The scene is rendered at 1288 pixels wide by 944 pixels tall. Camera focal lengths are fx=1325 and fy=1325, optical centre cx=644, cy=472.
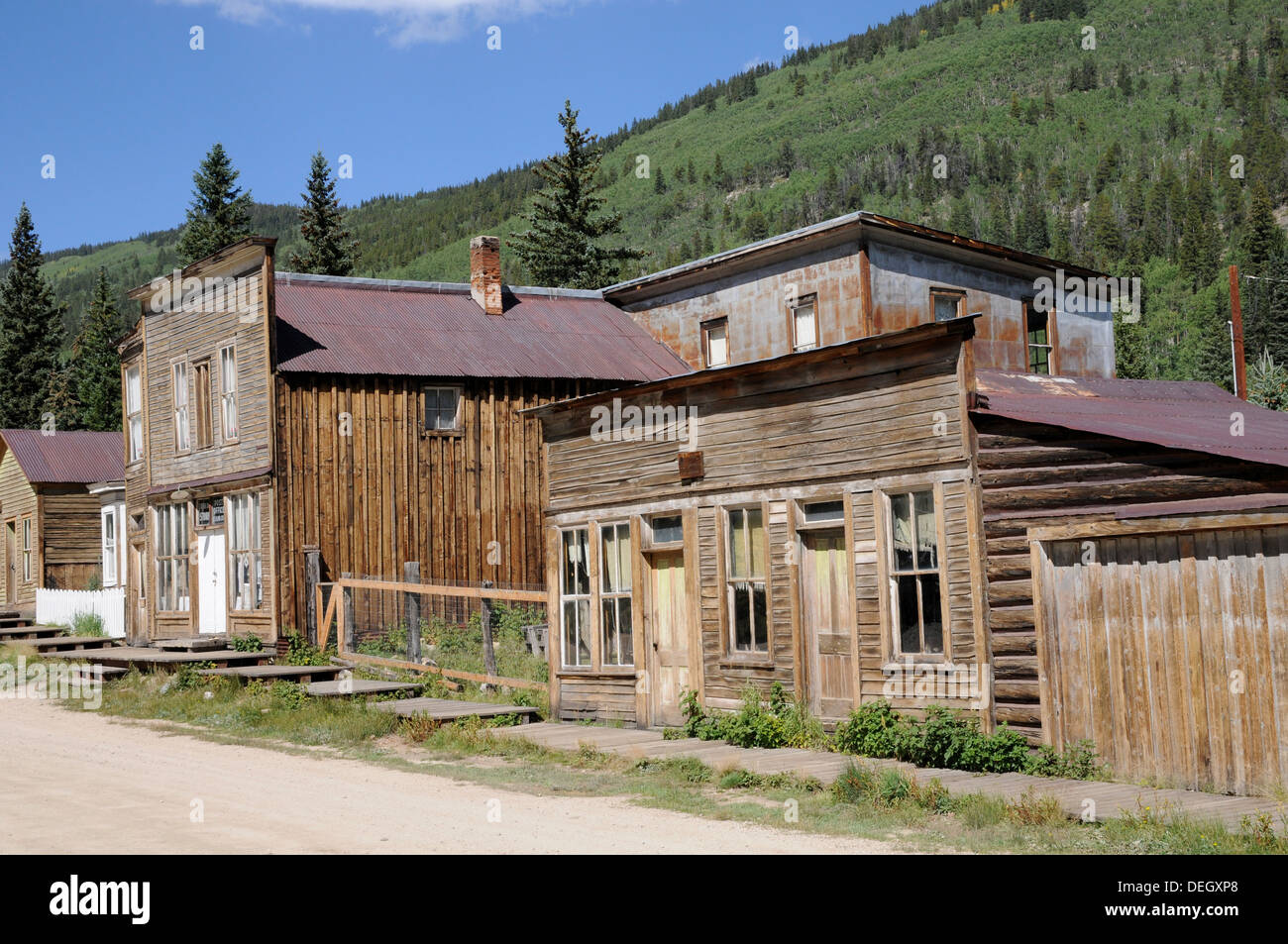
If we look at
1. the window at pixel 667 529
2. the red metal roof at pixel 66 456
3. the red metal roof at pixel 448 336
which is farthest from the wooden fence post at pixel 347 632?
the red metal roof at pixel 66 456

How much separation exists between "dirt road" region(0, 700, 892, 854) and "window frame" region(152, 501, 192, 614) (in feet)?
46.7

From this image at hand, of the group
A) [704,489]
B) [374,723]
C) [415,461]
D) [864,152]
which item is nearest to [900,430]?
[704,489]

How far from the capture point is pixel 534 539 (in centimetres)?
2872

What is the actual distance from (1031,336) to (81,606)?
25107 millimetres

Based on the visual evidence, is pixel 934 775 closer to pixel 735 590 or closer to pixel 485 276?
pixel 735 590

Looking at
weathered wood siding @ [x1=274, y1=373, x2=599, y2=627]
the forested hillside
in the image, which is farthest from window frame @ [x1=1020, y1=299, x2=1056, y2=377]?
the forested hillside

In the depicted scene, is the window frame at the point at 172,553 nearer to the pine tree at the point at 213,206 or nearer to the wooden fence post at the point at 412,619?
the wooden fence post at the point at 412,619

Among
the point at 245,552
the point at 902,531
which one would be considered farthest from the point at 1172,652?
the point at 245,552

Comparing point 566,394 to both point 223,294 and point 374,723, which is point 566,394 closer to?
point 223,294

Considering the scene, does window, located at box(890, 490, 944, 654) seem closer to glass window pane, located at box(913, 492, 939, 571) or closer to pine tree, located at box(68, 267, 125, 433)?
glass window pane, located at box(913, 492, 939, 571)

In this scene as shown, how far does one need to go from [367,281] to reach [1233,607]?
22.4 m

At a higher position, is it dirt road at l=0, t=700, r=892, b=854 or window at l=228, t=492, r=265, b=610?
window at l=228, t=492, r=265, b=610

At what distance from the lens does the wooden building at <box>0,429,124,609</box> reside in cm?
4062
